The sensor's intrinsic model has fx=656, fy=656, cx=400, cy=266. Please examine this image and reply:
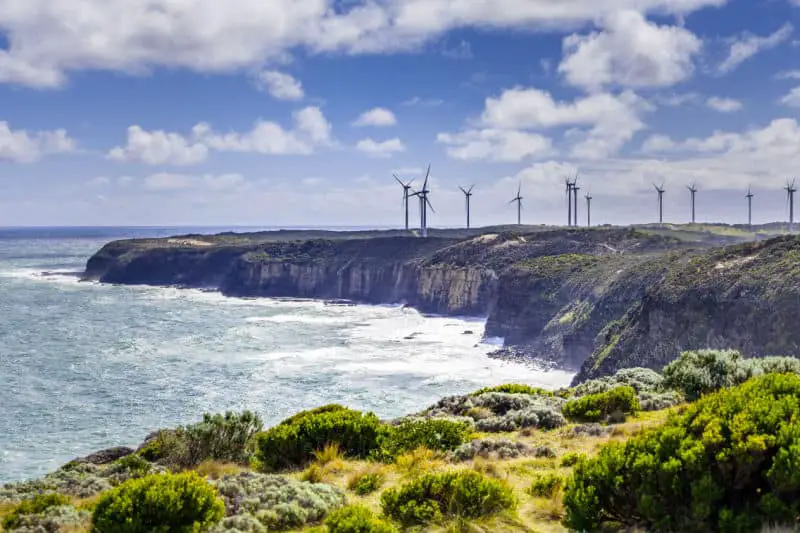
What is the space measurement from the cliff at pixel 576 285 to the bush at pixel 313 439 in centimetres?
5211

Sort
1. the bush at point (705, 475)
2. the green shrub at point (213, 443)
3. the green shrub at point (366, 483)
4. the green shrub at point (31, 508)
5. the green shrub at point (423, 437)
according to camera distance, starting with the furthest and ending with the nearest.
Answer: the green shrub at point (213, 443), the green shrub at point (423, 437), the green shrub at point (366, 483), the green shrub at point (31, 508), the bush at point (705, 475)

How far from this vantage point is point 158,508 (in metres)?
10.5

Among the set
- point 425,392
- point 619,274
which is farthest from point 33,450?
point 619,274

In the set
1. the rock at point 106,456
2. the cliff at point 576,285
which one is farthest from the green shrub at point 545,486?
the cliff at point 576,285

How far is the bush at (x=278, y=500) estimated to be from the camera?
11688 mm

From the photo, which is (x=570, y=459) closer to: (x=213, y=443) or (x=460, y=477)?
(x=460, y=477)

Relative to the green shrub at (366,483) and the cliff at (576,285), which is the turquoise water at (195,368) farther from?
the green shrub at (366,483)

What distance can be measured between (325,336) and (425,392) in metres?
41.0

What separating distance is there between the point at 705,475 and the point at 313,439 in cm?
1061

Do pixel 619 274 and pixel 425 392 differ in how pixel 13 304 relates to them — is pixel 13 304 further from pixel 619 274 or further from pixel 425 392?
pixel 619 274

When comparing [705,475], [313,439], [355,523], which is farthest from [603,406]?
[355,523]

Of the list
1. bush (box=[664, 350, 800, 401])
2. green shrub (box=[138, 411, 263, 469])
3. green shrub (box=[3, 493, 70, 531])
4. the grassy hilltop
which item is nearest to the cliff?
bush (box=[664, 350, 800, 401])

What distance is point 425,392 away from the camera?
70438 millimetres

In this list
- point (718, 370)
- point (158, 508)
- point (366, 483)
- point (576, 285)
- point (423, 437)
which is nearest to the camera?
point (158, 508)
